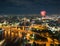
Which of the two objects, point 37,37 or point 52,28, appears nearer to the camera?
point 37,37

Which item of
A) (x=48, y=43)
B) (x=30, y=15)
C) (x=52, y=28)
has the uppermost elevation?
(x=30, y=15)

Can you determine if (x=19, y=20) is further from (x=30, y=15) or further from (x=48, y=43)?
(x=48, y=43)

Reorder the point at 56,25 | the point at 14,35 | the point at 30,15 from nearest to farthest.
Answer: the point at 14,35
the point at 56,25
the point at 30,15

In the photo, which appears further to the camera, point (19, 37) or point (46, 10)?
point (46, 10)

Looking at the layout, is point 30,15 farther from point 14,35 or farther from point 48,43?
point 48,43

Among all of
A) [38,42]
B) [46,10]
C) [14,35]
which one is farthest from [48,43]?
[46,10]

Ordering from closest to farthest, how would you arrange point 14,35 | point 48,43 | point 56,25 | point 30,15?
1. point 48,43
2. point 14,35
3. point 56,25
4. point 30,15

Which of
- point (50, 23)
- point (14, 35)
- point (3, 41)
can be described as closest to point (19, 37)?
point (14, 35)

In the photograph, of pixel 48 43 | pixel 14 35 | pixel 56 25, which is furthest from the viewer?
pixel 56 25

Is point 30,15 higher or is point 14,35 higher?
point 30,15
